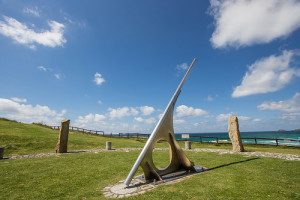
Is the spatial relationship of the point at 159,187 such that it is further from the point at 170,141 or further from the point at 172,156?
the point at 170,141

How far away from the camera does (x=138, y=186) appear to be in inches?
408

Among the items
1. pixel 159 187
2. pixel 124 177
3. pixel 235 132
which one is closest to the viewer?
pixel 159 187

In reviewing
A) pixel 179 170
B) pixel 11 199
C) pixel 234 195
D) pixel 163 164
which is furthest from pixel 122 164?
pixel 234 195

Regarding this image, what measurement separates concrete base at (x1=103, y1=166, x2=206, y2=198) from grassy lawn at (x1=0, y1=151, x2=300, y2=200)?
1.35 feet

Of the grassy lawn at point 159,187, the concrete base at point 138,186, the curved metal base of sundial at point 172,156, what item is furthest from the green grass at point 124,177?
the curved metal base of sundial at point 172,156

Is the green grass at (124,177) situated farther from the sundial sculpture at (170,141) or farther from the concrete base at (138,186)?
the sundial sculpture at (170,141)

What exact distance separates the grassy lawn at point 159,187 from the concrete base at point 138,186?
16.2 inches

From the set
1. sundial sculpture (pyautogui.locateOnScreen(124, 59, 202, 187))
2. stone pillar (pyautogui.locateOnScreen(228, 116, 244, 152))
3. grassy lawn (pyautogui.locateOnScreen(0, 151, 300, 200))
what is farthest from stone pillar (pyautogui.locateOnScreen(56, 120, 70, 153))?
stone pillar (pyautogui.locateOnScreen(228, 116, 244, 152))

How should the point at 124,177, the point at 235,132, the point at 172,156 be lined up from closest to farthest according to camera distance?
the point at 124,177 < the point at 172,156 < the point at 235,132

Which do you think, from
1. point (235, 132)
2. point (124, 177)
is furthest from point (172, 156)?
point (235, 132)

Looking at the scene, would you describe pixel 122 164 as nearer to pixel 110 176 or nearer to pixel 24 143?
pixel 110 176

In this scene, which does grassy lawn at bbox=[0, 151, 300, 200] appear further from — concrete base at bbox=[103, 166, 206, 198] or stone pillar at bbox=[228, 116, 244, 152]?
stone pillar at bbox=[228, 116, 244, 152]

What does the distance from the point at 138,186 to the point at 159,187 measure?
0.97 m

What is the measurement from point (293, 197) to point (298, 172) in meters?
4.77
